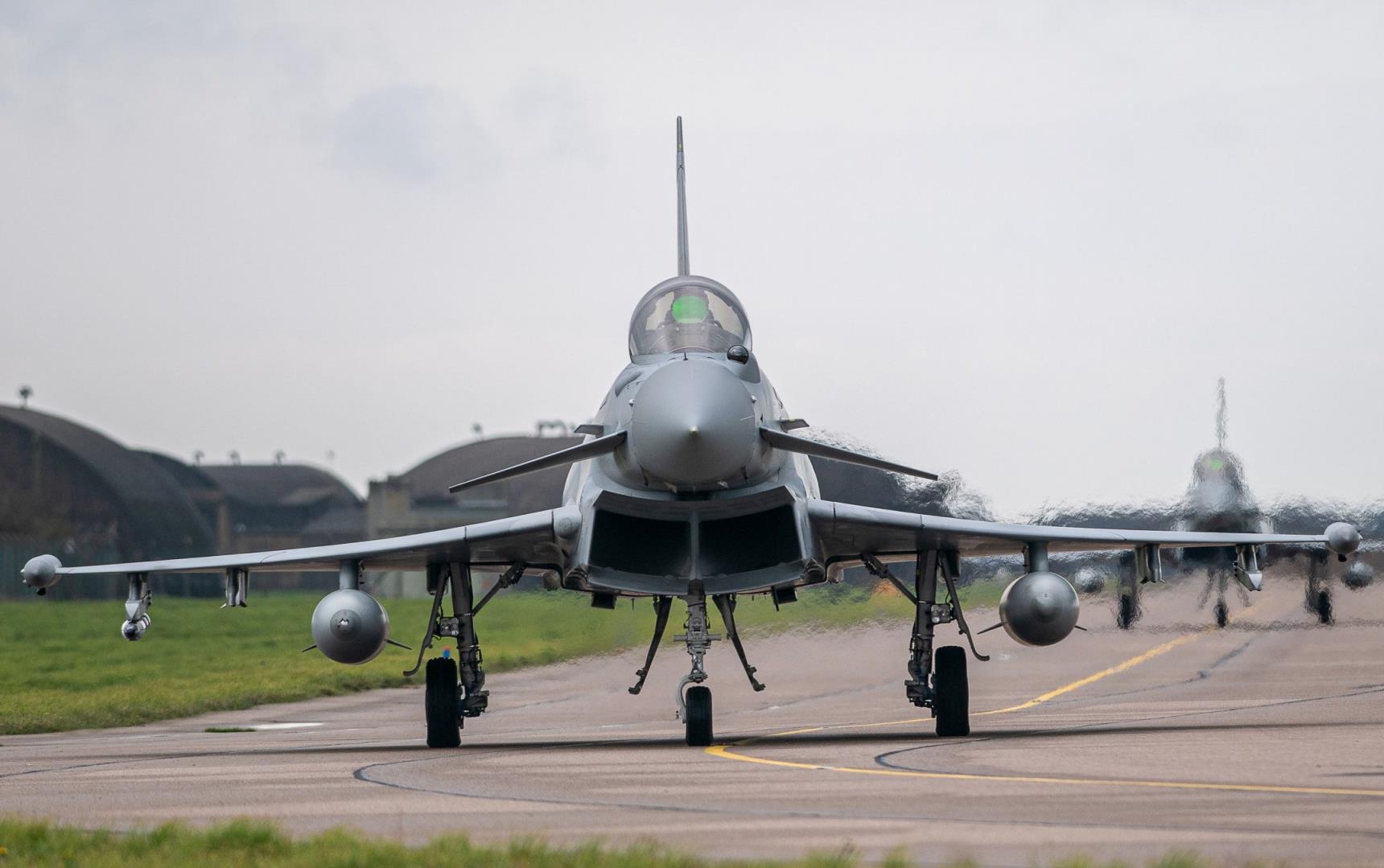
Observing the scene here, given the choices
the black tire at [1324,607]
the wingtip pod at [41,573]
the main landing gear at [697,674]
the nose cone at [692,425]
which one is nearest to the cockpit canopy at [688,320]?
the nose cone at [692,425]

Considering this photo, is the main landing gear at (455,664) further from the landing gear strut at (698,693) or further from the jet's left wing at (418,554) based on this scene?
the landing gear strut at (698,693)

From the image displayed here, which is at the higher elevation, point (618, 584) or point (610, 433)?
point (610, 433)

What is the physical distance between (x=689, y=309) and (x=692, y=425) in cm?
212

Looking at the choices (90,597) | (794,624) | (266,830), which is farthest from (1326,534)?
(90,597)

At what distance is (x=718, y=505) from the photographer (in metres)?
14.9

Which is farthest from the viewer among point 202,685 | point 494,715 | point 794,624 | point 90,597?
point 90,597

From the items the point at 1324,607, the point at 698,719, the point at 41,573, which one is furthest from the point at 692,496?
the point at 1324,607

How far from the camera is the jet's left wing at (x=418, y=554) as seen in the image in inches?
627

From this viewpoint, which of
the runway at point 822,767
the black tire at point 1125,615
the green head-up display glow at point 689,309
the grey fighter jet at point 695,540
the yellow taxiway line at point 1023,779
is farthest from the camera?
the black tire at point 1125,615

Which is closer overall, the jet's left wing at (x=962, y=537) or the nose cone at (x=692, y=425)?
the nose cone at (x=692, y=425)

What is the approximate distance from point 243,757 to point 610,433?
4.06 meters

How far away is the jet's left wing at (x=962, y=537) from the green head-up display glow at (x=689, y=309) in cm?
185

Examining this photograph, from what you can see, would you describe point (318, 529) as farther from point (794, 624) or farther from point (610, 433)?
point (610, 433)

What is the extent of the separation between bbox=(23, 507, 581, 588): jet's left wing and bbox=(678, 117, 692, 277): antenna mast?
341 cm
